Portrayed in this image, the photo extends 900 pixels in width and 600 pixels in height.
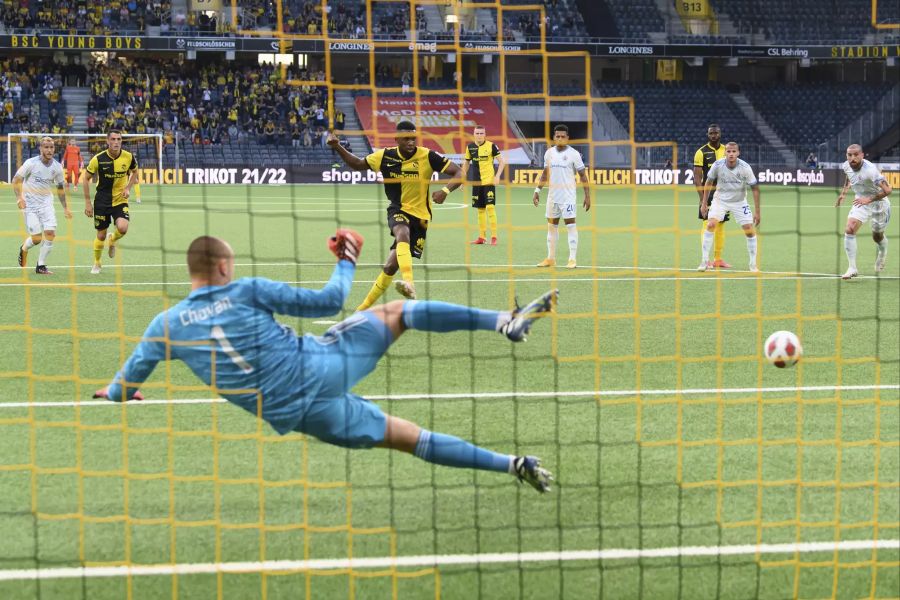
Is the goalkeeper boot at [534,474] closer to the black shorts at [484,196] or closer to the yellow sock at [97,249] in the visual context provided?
the yellow sock at [97,249]

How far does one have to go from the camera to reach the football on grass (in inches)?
312

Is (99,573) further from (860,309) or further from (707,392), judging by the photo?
(860,309)

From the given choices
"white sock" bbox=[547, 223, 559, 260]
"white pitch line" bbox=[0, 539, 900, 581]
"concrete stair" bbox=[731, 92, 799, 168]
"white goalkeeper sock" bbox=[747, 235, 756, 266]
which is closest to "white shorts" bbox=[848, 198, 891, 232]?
"white goalkeeper sock" bbox=[747, 235, 756, 266]

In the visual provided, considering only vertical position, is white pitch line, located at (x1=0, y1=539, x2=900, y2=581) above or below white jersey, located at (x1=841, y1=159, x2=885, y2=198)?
below

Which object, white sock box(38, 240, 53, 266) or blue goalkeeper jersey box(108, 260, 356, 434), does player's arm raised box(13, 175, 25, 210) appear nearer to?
white sock box(38, 240, 53, 266)

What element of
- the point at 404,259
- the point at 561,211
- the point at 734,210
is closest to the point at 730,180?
the point at 734,210

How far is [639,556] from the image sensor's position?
5688mm

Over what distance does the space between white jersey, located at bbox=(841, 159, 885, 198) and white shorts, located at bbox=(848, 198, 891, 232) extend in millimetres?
193

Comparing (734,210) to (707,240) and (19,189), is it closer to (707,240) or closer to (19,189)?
(707,240)

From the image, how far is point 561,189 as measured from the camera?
18.1 metres

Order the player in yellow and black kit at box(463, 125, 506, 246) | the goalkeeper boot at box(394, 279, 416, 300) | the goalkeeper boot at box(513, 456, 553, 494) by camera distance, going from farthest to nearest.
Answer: the player in yellow and black kit at box(463, 125, 506, 246) → the goalkeeper boot at box(394, 279, 416, 300) → the goalkeeper boot at box(513, 456, 553, 494)

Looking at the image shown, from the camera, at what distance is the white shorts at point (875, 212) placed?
16.6m

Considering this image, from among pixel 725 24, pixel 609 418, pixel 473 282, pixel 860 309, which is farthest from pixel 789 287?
pixel 725 24

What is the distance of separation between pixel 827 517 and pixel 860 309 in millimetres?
8004
